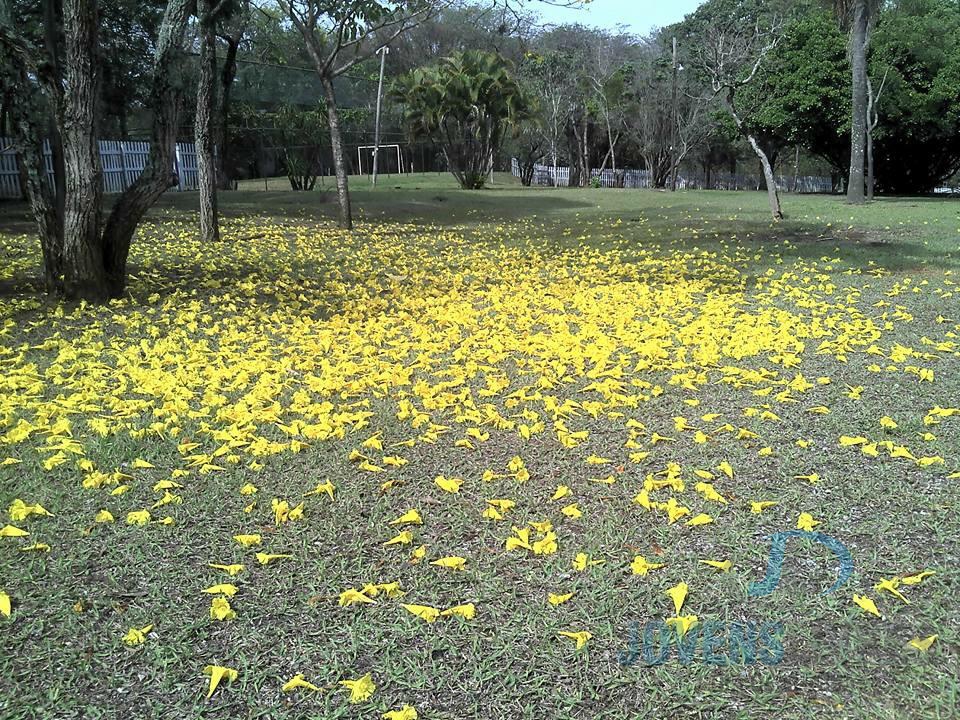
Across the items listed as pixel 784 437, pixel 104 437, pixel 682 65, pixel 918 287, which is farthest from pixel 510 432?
pixel 682 65

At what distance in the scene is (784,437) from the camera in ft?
12.6

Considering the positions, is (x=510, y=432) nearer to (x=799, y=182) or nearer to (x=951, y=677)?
(x=951, y=677)

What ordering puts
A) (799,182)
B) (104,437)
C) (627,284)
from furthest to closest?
(799,182) → (627,284) → (104,437)

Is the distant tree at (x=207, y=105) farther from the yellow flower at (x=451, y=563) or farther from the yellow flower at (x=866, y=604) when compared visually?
the yellow flower at (x=866, y=604)

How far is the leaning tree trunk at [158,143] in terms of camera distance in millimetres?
6793

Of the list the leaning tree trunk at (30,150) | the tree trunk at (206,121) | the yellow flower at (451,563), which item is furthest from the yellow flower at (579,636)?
the tree trunk at (206,121)

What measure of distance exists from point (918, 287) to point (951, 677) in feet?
20.5

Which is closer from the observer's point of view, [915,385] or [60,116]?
[915,385]

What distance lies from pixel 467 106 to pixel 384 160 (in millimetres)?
9254

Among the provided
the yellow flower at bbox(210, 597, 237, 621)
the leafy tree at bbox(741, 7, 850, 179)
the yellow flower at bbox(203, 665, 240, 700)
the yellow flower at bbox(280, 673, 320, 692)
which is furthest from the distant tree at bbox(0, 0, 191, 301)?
the leafy tree at bbox(741, 7, 850, 179)

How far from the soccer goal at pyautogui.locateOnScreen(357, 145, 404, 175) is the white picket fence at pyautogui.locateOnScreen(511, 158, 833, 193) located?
7.27 m

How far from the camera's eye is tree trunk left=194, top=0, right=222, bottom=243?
32.6 ft

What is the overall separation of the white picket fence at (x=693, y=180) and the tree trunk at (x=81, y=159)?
34.5 m

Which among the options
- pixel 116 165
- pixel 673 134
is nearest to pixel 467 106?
pixel 673 134
